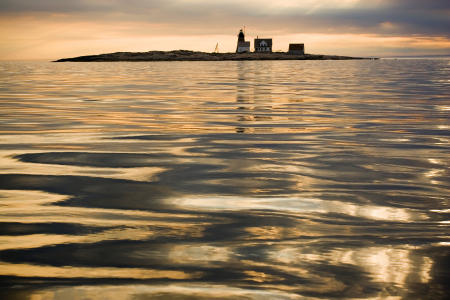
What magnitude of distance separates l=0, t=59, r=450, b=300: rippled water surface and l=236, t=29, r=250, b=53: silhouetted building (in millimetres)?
162605

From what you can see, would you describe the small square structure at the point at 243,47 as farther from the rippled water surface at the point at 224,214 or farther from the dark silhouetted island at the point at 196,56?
the rippled water surface at the point at 224,214

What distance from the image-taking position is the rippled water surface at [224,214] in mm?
2607

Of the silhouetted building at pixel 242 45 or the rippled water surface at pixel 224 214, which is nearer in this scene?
the rippled water surface at pixel 224 214

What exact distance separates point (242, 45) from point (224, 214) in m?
168

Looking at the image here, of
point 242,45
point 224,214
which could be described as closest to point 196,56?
point 242,45

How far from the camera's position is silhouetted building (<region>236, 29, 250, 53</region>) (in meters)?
Answer: 168

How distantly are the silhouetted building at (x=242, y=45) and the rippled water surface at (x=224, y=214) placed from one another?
533ft

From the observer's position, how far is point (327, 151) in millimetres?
6516

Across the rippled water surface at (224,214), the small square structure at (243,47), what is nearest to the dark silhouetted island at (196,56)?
the small square structure at (243,47)

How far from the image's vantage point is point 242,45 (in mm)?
168625

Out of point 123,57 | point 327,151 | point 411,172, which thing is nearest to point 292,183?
point 411,172

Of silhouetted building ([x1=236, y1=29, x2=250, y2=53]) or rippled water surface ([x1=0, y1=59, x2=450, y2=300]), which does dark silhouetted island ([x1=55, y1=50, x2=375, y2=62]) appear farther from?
rippled water surface ([x1=0, y1=59, x2=450, y2=300])

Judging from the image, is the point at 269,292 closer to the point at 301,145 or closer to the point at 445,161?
the point at 445,161

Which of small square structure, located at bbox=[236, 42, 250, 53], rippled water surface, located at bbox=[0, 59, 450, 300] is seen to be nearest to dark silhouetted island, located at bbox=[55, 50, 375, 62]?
small square structure, located at bbox=[236, 42, 250, 53]
